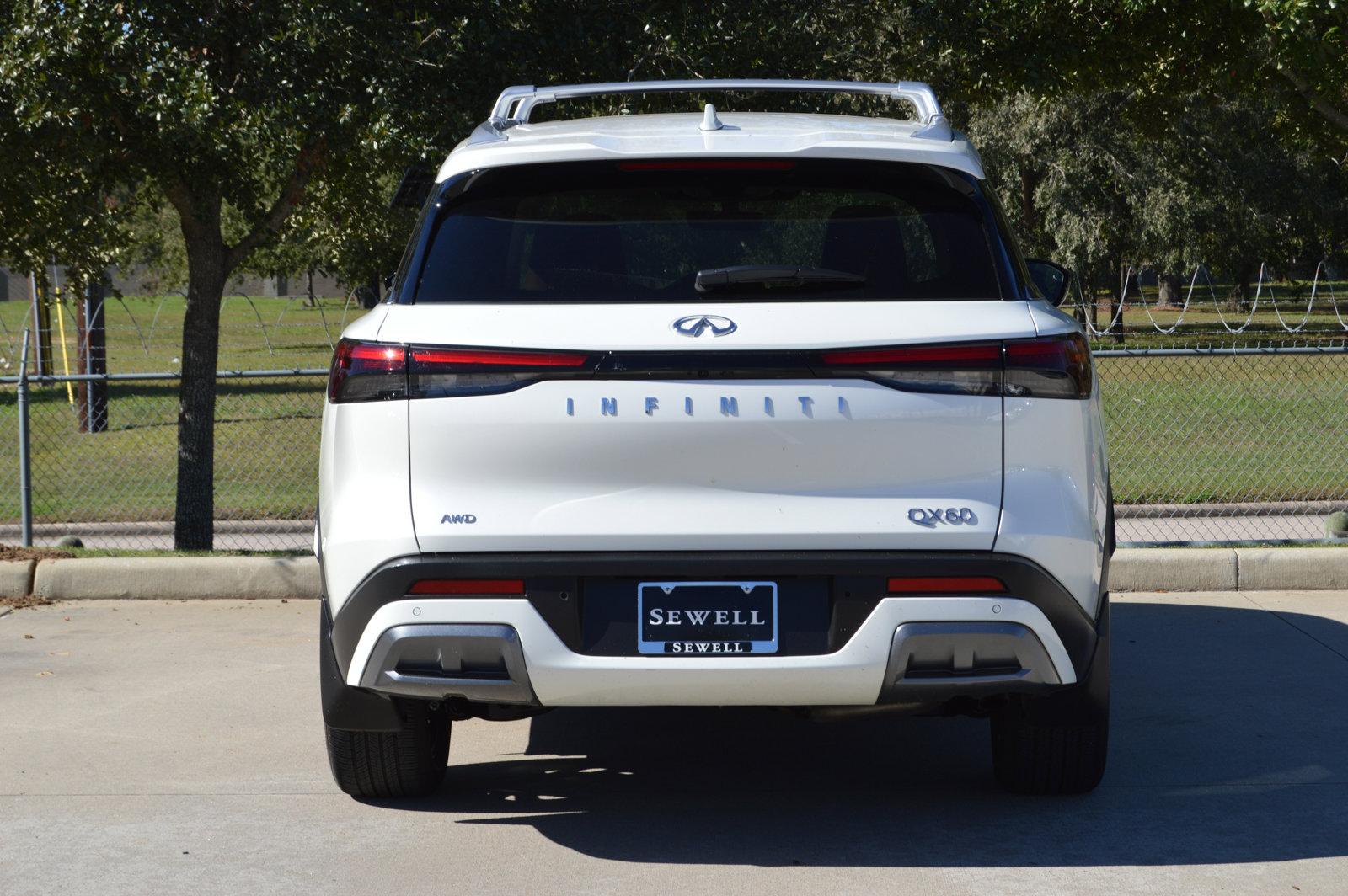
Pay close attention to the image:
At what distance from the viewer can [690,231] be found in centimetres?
→ 423

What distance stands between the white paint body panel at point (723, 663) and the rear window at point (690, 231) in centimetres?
80

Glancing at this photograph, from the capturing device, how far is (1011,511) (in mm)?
3945

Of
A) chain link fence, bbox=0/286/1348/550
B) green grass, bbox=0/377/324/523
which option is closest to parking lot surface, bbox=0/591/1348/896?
chain link fence, bbox=0/286/1348/550

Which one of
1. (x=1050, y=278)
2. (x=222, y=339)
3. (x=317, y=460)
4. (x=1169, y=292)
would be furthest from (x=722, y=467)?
(x=1169, y=292)

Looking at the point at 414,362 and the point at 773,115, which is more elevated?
the point at 773,115

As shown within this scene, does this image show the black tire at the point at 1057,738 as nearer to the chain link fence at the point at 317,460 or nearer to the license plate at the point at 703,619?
the license plate at the point at 703,619

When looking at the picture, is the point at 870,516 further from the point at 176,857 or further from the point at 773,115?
the point at 176,857

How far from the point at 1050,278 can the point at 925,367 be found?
2.01m

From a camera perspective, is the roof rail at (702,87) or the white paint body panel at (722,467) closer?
the white paint body panel at (722,467)

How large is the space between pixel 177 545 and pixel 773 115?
6.18 m

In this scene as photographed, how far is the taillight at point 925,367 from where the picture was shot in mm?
3926

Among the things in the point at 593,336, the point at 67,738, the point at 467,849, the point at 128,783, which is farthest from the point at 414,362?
the point at 67,738

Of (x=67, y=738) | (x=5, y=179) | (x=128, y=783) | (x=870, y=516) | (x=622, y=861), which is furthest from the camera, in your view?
(x=5, y=179)

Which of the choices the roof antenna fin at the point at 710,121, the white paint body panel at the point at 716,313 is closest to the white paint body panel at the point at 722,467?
the white paint body panel at the point at 716,313
